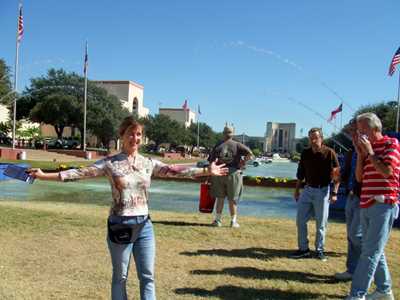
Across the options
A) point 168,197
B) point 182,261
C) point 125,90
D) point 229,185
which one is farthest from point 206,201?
point 125,90

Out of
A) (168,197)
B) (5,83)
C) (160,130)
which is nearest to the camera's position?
(168,197)

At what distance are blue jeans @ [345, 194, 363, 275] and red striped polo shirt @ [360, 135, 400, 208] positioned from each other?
716 mm

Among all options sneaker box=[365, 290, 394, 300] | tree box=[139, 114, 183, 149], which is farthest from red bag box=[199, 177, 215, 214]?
tree box=[139, 114, 183, 149]

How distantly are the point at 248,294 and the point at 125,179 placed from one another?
182 centimetres

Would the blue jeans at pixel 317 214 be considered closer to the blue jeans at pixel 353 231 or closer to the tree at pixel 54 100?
the blue jeans at pixel 353 231

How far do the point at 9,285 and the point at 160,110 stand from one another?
107 meters

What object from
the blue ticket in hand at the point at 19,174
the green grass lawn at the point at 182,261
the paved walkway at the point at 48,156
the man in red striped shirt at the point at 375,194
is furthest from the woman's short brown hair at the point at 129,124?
the paved walkway at the point at 48,156

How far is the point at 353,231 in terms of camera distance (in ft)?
13.7

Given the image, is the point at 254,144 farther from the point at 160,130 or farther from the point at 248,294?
the point at 248,294

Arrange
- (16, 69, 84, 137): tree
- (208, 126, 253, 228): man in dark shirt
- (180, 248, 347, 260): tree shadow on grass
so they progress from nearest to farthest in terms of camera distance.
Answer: (180, 248, 347, 260): tree shadow on grass < (208, 126, 253, 228): man in dark shirt < (16, 69, 84, 137): tree

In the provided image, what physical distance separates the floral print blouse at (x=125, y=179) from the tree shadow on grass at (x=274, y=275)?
1.74m

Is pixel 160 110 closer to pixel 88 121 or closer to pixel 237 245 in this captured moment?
pixel 88 121

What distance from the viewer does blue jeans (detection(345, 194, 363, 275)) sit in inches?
163

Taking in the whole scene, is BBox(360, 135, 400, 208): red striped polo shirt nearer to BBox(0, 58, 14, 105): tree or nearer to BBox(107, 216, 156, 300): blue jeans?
BBox(107, 216, 156, 300): blue jeans
